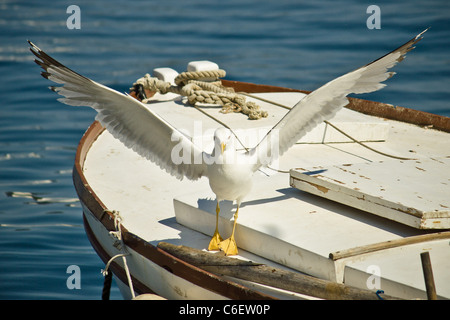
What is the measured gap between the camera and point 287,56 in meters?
14.3

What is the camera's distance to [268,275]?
3643 mm

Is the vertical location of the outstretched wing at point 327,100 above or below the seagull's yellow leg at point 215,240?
above

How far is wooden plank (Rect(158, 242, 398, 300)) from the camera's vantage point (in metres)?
3.36

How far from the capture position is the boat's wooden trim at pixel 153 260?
3590 millimetres

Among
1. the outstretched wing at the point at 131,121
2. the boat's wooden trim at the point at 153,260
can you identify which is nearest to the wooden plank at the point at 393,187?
the outstretched wing at the point at 131,121

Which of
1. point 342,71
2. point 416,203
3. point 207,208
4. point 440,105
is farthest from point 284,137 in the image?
point 342,71

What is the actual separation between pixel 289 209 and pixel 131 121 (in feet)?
4.28

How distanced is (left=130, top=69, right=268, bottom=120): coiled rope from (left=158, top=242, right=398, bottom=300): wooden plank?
2.52 meters

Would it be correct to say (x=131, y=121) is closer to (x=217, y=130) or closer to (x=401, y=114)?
(x=217, y=130)

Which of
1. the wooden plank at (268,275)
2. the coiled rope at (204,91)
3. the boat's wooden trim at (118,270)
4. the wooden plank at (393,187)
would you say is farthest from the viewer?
the coiled rope at (204,91)

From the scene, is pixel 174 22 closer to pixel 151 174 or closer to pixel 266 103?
pixel 266 103

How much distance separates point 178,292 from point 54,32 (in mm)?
13548

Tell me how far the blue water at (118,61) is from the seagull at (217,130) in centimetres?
241

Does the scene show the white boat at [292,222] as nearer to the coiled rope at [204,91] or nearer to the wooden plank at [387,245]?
the wooden plank at [387,245]
